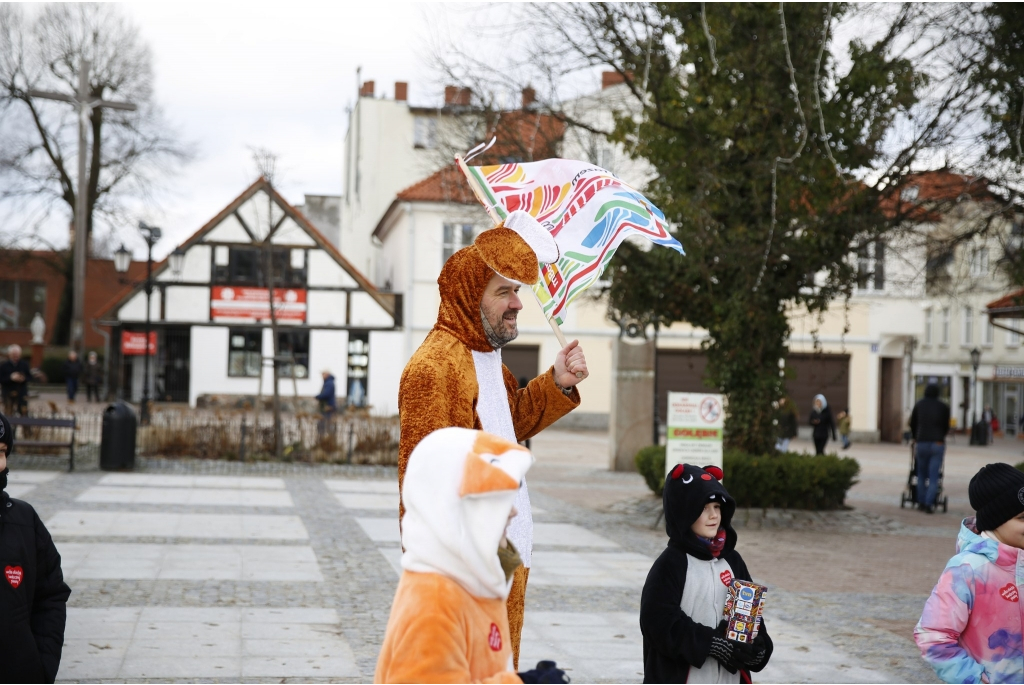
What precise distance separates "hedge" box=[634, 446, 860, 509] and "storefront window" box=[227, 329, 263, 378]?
25.5 m

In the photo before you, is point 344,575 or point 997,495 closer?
point 997,495

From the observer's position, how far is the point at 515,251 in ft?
11.8

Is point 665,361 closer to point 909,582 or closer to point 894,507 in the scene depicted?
point 894,507

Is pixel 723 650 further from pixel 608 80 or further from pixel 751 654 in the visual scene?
pixel 608 80

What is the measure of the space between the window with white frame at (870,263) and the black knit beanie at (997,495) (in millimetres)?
10530

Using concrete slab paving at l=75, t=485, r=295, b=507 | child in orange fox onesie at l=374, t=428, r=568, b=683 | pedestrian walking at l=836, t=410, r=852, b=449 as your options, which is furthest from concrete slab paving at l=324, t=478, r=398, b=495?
pedestrian walking at l=836, t=410, r=852, b=449

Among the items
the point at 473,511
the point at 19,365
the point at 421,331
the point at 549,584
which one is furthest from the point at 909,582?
the point at 421,331

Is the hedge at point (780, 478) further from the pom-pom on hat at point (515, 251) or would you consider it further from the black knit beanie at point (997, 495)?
the pom-pom on hat at point (515, 251)

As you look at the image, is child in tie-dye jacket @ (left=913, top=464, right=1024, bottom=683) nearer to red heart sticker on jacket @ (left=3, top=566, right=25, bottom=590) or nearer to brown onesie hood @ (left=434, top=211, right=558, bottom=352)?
brown onesie hood @ (left=434, top=211, right=558, bottom=352)

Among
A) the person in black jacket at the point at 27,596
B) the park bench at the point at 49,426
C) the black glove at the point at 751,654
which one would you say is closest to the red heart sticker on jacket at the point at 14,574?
the person in black jacket at the point at 27,596

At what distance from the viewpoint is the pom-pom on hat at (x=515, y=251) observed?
355cm

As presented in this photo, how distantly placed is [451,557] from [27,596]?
7.05ft

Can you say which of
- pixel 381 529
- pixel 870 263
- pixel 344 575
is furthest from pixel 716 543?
pixel 870 263

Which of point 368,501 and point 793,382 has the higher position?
point 793,382
